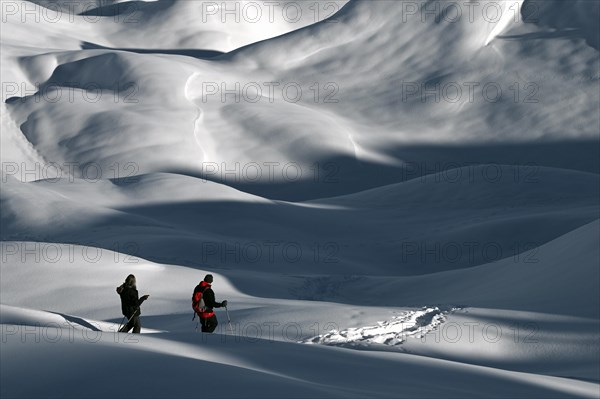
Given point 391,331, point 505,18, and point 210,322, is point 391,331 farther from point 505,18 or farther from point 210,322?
point 505,18

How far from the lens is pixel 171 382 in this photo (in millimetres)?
5168

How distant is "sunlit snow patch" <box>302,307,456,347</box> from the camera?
1103 cm

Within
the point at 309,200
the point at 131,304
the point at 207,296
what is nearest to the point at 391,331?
the point at 207,296

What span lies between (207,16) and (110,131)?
24.1m

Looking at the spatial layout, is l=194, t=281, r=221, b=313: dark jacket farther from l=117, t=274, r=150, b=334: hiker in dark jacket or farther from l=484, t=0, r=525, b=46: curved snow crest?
l=484, t=0, r=525, b=46: curved snow crest

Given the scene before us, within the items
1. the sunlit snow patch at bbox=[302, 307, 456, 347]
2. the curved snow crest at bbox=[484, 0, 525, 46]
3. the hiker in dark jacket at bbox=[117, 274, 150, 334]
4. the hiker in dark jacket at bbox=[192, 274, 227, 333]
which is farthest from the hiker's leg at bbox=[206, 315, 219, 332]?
the curved snow crest at bbox=[484, 0, 525, 46]

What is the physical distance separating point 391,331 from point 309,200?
18967 millimetres

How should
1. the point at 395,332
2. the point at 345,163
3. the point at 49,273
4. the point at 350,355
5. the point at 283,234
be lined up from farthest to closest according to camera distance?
1. the point at 345,163
2. the point at 283,234
3. the point at 49,273
4. the point at 395,332
5. the point at 350,355

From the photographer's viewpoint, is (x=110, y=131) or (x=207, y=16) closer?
(x=110, y=131)

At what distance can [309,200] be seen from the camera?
100 feet

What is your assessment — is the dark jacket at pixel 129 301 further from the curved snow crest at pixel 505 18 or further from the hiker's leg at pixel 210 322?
the curved snow crest at pixel 505 18

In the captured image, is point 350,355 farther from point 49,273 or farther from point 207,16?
point 207,16

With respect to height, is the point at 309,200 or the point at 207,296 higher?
the point at 309,200

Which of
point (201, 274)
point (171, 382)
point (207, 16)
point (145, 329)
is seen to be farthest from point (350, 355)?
point (207, 16)
